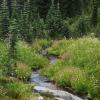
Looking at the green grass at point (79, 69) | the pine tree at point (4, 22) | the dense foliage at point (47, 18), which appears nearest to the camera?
the green grass at point (79, 69)

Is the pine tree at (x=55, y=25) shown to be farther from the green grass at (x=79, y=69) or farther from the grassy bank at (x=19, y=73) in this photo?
the green grass at (x=79, y=69)

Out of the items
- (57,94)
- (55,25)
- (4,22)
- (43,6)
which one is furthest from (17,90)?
(43,6)

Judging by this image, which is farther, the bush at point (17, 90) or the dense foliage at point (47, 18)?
the dense foliage at point (47, 18)

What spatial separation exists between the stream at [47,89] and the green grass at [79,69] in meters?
0.45

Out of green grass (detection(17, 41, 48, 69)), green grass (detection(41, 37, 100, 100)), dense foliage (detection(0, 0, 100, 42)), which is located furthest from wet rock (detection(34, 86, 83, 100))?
dense foliage (detection(0, 0, 100, 42))

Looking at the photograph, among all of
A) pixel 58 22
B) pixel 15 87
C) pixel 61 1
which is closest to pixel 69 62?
pixel 15 87

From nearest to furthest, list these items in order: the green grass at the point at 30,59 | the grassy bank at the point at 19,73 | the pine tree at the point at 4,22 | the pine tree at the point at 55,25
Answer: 1. the grassy bank at the point at 19,73
2. the green grass at the point at 30,59
3. the pine tree at the point at 4,22
4. the pine tree at the point at 55,25

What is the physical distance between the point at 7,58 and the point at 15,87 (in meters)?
4.26

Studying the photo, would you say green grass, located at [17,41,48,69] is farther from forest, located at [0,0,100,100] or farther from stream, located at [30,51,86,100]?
stream, located at [30,51,86,100]

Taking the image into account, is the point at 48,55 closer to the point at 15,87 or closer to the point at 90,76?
the point at 90,76

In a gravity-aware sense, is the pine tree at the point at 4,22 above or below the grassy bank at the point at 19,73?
above

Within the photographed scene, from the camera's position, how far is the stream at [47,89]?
15.0m

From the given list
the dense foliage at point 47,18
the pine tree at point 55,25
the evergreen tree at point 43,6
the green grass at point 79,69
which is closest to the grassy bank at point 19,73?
the green grass at point 79,69

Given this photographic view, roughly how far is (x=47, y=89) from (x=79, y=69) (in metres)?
3.45
